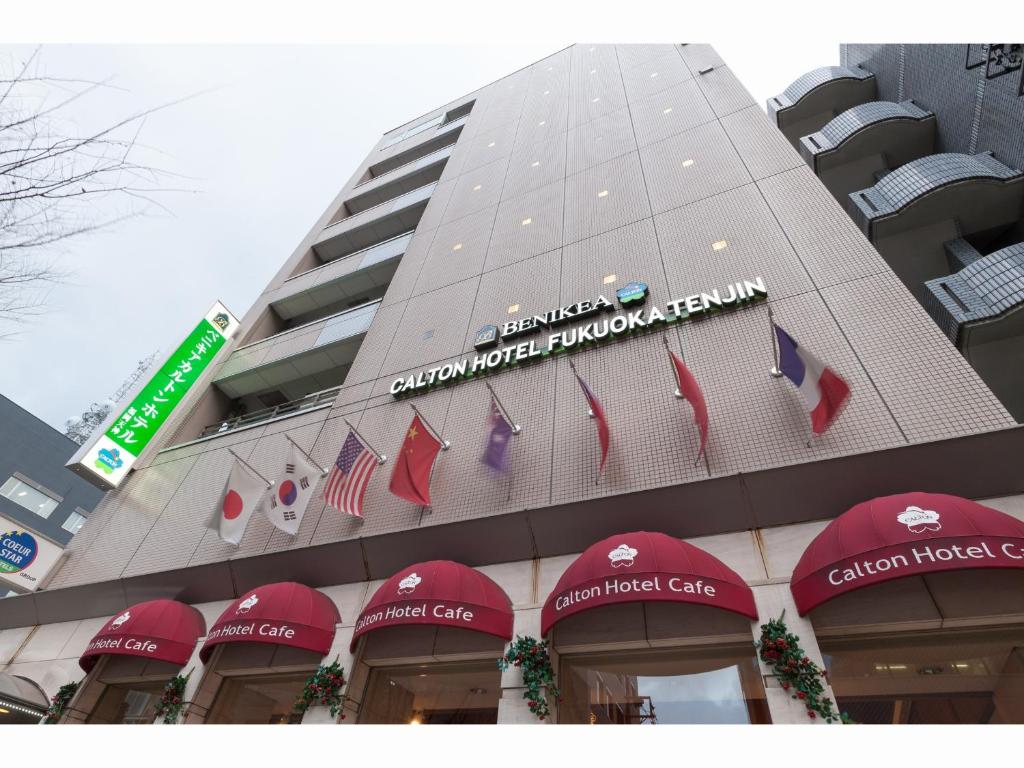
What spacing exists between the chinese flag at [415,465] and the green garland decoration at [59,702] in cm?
666

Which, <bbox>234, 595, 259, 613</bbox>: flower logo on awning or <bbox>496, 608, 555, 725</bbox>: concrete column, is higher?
<bbox>234, 595, 259, 613</bbox>: flower logo on awning

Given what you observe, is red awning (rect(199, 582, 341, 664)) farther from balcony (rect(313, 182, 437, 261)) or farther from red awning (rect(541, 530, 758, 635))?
balcony (rect(313, 182, 437, 261))

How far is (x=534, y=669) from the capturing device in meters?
6.45

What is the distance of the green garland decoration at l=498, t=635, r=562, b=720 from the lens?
6.22 m

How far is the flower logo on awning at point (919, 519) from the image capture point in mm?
5094

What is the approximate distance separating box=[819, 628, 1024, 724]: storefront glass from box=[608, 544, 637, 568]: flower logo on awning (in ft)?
7.83

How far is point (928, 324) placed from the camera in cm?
747

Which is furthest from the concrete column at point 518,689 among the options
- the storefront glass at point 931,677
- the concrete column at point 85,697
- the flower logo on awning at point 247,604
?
the concrete column at point 85,697

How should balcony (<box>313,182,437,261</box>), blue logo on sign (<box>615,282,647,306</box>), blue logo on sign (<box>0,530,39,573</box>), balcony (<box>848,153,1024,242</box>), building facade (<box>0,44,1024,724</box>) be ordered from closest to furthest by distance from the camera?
building facade (<box>0,44,1024,724</box>)
blue logo on sign (<box>615,282,647,306</box>)
balcony (<box>848,153,1024,242</box>)
blue logo on sign (<box>0,530,39,573</box>)
balcony (<box>313,182,437,261</box>)

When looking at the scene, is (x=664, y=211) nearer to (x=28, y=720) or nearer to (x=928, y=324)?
(x=928, y=324)

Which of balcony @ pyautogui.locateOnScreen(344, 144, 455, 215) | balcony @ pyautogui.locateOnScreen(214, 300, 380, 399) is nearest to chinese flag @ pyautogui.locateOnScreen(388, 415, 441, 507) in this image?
balcony @ pyautogui.locateOnScreen(214, 300, 380, 399)

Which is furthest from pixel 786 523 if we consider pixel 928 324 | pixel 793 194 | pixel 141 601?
pixel 141 601

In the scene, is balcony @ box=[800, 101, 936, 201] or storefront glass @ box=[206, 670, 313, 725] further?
balcony @ box=[800, 101, 936, 201]

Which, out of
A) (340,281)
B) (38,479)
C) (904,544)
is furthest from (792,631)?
(38,479)
